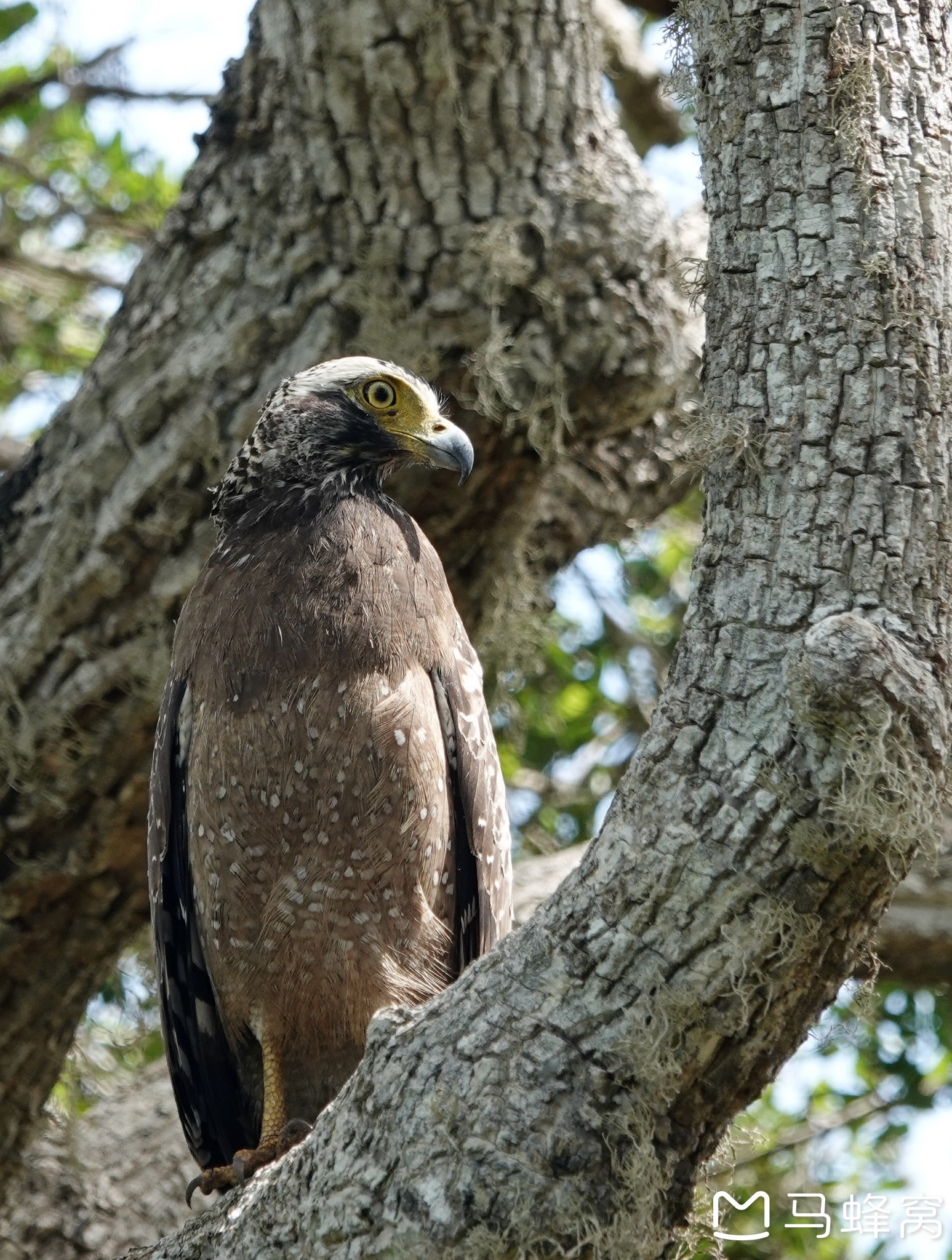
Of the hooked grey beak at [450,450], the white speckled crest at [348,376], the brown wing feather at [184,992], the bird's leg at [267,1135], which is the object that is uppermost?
the white speckled crest at [348,376]

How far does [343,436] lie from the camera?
4.50 meters

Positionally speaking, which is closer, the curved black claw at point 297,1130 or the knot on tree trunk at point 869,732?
the knot on tree trunk at point 869,732

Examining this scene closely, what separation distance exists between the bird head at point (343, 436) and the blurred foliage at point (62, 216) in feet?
10.8

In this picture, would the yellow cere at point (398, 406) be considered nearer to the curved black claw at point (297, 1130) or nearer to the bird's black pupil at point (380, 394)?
the bird's black pupil at point (380, 394)

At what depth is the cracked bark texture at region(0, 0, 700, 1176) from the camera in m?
5.04

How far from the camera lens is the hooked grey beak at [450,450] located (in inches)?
175

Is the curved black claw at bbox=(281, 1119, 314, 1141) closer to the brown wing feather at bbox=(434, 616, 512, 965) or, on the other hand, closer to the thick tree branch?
the brown wing feather at bbox=(434, 616, 512, 965)

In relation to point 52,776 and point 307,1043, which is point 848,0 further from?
point 52,776

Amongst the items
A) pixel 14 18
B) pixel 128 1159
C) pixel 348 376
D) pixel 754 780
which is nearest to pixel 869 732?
pixel 754 780

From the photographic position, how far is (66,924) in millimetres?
5414

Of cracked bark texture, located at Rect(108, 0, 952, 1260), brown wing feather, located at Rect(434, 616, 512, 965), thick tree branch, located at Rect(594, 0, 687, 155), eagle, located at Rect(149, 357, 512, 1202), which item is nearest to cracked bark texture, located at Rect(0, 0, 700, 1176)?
eagle, located at Rect(149, 357, 512, 1202)

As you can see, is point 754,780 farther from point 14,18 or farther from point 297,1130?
point 14,18

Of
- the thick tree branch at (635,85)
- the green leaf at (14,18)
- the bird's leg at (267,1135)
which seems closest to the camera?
the bird's leg at (267,1135)

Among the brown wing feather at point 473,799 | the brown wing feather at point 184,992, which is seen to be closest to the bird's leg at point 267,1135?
the brown wing feather at point 184,992
